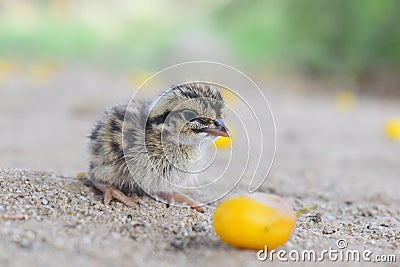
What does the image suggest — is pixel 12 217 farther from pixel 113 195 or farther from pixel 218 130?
pixel 218 130

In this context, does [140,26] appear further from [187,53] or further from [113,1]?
[187,53]

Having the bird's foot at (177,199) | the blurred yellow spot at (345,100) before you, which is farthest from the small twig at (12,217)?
the blurred yellow spot at (345,100)

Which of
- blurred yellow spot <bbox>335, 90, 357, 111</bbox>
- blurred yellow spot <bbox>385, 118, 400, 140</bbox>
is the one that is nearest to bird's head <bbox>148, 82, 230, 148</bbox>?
blurred yellow spot <bbox>385, 118, 400, 140</bbox>

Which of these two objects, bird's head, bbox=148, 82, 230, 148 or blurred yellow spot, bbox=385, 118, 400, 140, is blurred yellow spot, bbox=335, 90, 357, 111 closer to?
blurred yellow spot, bbox=385, 118, 400, 140

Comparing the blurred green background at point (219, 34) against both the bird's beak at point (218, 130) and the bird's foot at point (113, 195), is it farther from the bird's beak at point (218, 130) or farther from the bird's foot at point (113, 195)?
the bird's foot at point (113, 195)

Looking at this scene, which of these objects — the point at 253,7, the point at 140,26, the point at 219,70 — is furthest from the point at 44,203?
the point at 140,26

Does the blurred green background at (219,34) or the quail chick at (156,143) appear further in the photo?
the blurred green background at (219,34)

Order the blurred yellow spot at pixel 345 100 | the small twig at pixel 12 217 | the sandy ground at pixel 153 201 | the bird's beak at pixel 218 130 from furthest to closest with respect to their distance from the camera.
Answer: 1. the blurred yellow spot at pixel 345 100
2. the bird's beak at pixel 218 130
3. the small twig at pixel 12 217
4. the sandy ground at pixel 153 201
